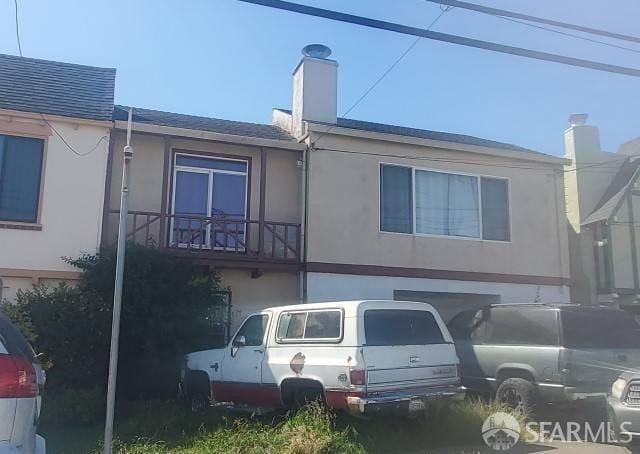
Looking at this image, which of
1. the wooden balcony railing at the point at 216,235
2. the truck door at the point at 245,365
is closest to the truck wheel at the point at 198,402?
the truck door at the point at 245,365

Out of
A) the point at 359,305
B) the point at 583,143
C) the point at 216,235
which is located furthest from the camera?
the point at 583,143

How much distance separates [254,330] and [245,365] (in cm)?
55

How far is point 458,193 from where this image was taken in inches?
616

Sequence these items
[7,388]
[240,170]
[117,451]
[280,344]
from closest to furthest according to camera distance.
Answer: [7,388], [117,451], [280,344], [240,170]

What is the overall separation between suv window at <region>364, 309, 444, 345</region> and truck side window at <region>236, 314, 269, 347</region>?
1.97m

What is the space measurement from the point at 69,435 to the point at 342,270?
6447mm

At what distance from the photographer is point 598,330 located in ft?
31.7

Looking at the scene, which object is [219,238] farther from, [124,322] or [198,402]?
[198,402]

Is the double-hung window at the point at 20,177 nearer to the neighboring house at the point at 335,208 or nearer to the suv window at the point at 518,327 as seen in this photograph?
the neighboring house at the point at 335,208

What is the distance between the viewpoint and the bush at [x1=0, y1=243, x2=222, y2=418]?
1093 centimetres

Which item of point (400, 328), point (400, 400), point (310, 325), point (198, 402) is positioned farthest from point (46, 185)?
point (400, 400)

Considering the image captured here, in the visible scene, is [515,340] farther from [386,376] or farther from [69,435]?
[69,435]

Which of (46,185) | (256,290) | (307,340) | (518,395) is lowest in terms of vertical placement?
(518,395)

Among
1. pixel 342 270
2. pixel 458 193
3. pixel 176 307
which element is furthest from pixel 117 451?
pixel 458 193
